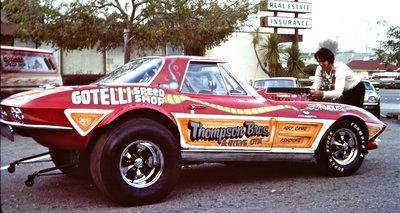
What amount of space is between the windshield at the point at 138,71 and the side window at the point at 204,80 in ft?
0.83

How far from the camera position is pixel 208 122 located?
3.36m

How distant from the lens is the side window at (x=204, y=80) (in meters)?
3.40

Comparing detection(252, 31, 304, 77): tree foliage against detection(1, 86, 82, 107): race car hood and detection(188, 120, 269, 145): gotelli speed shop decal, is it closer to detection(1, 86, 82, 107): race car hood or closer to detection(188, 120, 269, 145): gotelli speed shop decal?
detection(188, 120, 269, 145): gotelli speed shop decal

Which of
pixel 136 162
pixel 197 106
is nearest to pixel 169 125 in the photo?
pixel 197 106

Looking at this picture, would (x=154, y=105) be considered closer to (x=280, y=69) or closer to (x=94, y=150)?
(x=94, y=150)

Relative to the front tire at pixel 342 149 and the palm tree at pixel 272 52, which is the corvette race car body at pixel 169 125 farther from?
the palm tree at pixel 272 52

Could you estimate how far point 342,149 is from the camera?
4277 mm

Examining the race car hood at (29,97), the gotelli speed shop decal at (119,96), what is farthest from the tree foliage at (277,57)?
the race car hood at (29,97)

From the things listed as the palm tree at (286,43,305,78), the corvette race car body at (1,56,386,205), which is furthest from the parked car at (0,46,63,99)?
the palm tree at (286,43,305,78)

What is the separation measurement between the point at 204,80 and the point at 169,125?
19.5 inches

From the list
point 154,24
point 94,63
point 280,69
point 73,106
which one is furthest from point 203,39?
point 94,63

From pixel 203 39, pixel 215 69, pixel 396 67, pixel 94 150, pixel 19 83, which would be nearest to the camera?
pixel 19 83

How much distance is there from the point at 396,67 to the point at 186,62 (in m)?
1.47

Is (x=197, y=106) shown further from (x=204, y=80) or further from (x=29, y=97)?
(x=29, y=97)
